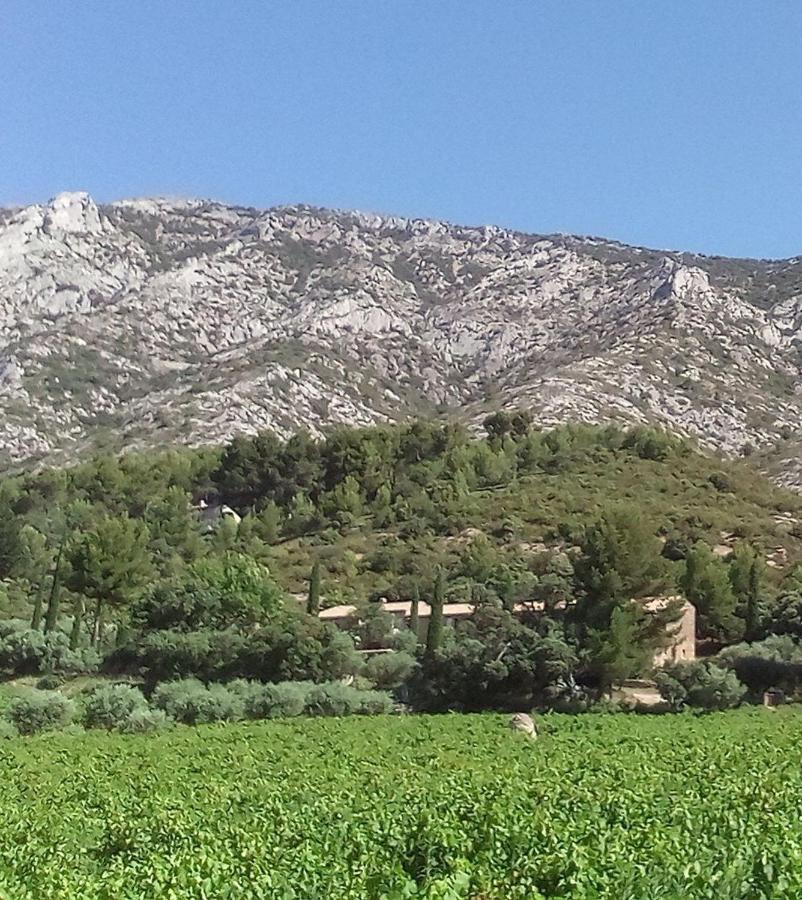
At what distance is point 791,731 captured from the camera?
23.1 metres

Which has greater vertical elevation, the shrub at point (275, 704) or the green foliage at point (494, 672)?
the green foliage at point (494, 672)

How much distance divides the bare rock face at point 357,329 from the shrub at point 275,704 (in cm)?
5813

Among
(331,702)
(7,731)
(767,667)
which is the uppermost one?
(767,667)

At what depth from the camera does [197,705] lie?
31266mm

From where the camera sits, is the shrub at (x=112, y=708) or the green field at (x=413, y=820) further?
the shrub at (x=112, y=708)

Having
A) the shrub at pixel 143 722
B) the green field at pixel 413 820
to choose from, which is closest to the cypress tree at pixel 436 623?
the shrub at pixel 143 722

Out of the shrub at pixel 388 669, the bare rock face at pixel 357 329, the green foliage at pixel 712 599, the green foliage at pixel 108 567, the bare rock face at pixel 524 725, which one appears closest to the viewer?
the bare rock face at pixel 524 725

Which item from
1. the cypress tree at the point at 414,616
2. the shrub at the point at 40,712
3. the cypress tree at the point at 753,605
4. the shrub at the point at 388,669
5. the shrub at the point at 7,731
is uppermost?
the cypress tree at the point at 753,605

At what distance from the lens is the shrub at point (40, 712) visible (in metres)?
29.7

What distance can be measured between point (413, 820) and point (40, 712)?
72.6 feet

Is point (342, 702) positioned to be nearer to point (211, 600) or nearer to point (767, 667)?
point (211, 600)

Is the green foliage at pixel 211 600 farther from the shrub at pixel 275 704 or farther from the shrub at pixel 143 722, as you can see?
the shrub at pixel 143 722

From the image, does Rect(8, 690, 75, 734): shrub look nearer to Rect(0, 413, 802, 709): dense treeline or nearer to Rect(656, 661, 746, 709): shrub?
Rect(0, 413, 802, 709): dense treeline

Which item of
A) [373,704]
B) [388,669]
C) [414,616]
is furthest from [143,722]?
[414,616]
